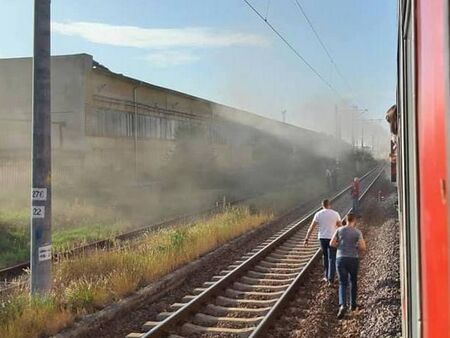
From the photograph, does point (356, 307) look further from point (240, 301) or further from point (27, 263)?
point (27, 263)

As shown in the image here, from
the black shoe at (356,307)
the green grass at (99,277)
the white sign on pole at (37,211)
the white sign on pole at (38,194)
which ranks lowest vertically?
the black shoe at (356,307)

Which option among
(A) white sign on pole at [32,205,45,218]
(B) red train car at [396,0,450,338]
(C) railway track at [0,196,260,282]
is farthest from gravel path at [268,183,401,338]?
(B) red train car at [396,0,450,338]

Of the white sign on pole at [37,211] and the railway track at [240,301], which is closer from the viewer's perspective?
the railway track at [240,301]

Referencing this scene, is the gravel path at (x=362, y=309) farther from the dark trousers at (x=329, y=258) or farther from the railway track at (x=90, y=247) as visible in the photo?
the railway track at (x=90, y=247)

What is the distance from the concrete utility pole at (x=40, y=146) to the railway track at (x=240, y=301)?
1950 mm

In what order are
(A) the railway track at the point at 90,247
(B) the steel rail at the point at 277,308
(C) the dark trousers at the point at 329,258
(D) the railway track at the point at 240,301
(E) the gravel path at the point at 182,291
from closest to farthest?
(B) the steel rail at the point at 277,308
(D) the railway track at the point at 240,301
(E) the gravel path at the point at 182,291
(C) the dark trousers at the point at 329,258
(A) the railway track at the point at 90,247

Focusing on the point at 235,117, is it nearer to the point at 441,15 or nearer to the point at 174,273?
the point at 174,273

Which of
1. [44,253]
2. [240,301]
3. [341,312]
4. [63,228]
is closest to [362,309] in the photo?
[341,312]

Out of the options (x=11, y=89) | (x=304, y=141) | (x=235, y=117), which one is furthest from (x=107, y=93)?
(x=304, y=141)

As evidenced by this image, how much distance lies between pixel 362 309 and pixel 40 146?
219 inches

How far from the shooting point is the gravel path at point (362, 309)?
7895 millimetres

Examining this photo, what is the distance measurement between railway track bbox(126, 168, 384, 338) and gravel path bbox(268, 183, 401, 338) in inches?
9.4

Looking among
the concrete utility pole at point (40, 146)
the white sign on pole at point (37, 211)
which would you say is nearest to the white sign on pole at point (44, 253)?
the concrete utility pole at point (40, 146)

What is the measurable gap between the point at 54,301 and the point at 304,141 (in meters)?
53.5
